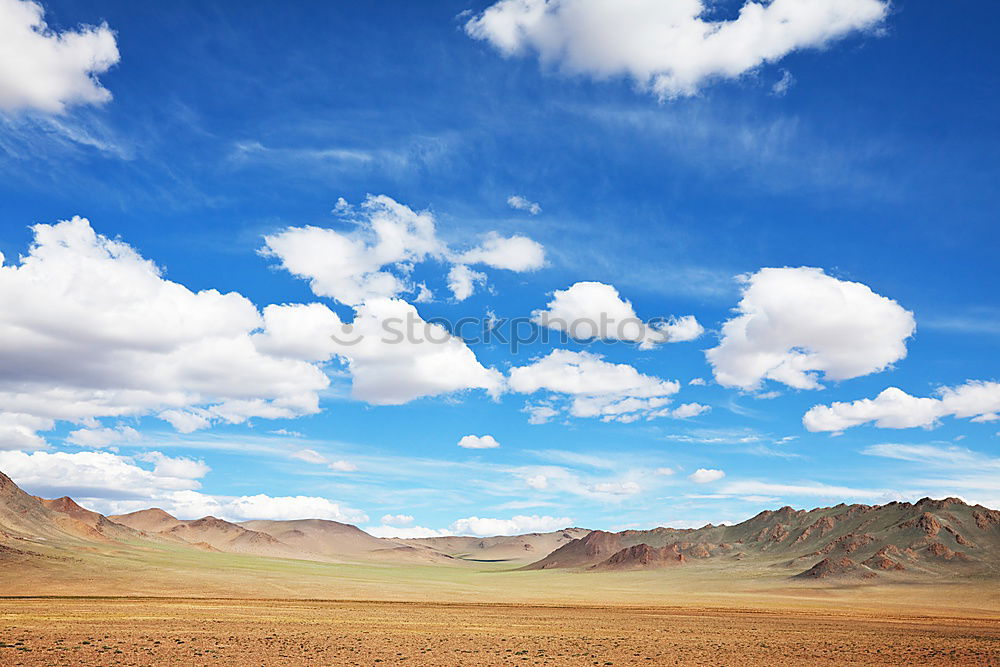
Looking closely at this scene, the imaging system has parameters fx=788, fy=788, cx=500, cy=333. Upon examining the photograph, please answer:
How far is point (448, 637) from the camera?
44969 mm

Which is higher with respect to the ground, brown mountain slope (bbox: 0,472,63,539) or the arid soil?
brown mountain slope (bbox: 0,472,63,539)

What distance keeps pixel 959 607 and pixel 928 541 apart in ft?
243

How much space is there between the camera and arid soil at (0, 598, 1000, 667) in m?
36.2

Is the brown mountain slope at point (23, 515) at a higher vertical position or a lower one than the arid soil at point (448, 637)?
higher

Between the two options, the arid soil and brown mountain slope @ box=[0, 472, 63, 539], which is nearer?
the arid soil

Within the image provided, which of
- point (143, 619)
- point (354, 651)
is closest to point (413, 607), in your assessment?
point (143, 619)

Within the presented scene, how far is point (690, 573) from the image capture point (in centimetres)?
18188

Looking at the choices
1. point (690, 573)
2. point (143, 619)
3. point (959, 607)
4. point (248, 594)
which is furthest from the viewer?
point (690, 573)

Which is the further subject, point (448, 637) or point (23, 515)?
point (23, 515)

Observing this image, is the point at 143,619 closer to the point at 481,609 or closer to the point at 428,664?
the point at 428,664

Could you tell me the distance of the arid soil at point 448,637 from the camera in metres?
36.2

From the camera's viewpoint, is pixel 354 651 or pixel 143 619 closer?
pixel 354 651

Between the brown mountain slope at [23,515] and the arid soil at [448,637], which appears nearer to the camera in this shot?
the arid soil at [448,637]

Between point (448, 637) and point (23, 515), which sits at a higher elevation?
point (23, 515)
